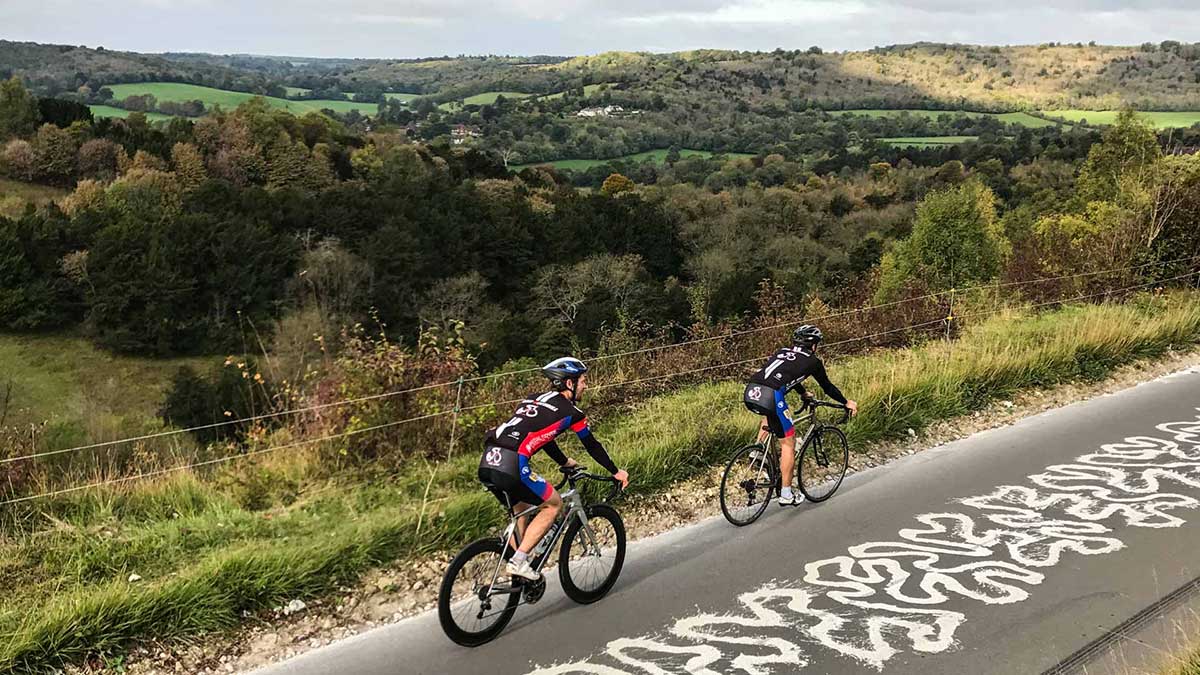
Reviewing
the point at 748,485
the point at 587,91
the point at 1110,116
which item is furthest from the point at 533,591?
the point at 587,91

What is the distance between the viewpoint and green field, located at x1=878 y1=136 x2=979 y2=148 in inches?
4906

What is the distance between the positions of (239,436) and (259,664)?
4.44m

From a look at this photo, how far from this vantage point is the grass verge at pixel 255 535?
5.00 meters

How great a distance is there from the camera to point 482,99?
566ft

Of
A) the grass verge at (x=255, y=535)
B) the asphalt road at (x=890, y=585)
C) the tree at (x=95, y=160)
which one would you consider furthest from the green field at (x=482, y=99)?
the asphalt road at (x=890, y=585)

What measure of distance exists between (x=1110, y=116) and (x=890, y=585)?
13914 cm

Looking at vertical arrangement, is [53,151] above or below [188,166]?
above

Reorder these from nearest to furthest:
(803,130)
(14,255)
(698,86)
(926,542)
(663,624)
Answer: (663,624), (926,542), (14,255), (803,130), (698,86)

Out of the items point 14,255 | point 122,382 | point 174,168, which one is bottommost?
point 122,382

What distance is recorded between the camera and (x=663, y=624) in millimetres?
5496

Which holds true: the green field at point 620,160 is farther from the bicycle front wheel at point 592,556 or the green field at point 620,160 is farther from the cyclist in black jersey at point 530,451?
the cyclist in black jersey at point 530,451

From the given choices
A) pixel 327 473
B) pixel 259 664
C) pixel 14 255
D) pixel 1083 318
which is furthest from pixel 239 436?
pixel 14 255

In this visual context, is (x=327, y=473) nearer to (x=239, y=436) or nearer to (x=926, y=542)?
(x=239, y=436)

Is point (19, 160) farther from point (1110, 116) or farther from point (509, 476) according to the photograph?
point (1110, 116)
